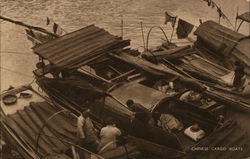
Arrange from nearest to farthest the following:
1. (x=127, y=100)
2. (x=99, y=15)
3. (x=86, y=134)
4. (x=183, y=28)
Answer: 1. (x=86, y=134)
2. (x=127, y=100)
3. (x=183, y=28)
4. (x=99, y=15)

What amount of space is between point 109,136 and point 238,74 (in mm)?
3932

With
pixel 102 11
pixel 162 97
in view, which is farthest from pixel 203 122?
pixel 102 11

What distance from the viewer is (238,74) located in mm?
9938

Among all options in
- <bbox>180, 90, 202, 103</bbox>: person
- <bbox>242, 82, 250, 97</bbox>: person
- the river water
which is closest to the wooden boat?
<bbox>180, 90, 202, 103</bbox>: person

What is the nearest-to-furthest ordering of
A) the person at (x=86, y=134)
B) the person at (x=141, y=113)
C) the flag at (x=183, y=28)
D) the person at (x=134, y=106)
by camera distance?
the person at (x=141, y=113), the person at (x=134, y=106), the person at (x=86, y=134), the flag at (x=183, y=28)

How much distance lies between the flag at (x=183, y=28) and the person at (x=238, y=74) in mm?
4237

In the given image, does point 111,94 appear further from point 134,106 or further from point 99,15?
point 99,15

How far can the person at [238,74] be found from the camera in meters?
9.88

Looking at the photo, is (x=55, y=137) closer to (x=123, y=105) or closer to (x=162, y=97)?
(x=123, y=105)

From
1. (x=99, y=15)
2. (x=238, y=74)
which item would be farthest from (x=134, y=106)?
(x=99, y=15)

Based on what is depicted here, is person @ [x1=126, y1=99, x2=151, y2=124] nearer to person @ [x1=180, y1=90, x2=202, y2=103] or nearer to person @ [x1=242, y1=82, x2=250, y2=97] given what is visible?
person @ [x1=180, y1=90, x2=202, y2=103]

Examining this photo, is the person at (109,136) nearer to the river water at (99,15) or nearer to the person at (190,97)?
the person at (190,97)

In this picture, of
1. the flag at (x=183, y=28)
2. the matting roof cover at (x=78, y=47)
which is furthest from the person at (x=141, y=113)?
the flag at (x=183, y=28)

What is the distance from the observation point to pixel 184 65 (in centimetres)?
1156
